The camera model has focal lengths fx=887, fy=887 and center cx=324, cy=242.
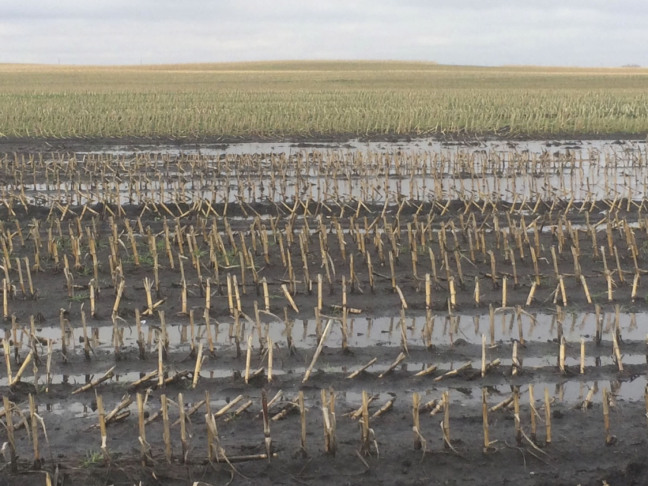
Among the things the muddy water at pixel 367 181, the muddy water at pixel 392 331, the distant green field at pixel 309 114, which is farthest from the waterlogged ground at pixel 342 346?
the distant green field at pixel 309 114

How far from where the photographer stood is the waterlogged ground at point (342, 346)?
6.64m

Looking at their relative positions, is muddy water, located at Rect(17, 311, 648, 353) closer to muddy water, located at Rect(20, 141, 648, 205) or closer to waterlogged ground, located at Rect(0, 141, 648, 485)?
waterlogged ground, located at Rect(0, 141, 648, 485)

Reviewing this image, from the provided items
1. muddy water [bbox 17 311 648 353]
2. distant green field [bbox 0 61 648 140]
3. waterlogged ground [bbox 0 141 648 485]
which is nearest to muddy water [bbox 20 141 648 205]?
waterlogged ground [bbox 0 141 648 485]

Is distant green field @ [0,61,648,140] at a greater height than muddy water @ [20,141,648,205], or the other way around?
distant green field @ [0,61,648,140]

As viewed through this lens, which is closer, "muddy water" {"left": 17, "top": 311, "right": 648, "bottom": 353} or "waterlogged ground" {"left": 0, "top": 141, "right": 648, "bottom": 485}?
"waterlogged ground" {"left": 0, "top": 141, "right": 648, "bottom": 485}

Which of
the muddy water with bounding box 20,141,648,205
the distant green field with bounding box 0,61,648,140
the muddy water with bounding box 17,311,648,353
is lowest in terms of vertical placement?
the muddy water with bounding box 17,311,648,353

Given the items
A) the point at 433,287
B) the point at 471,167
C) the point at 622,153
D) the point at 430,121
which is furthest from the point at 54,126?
the point at 433,287

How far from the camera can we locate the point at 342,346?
900cm

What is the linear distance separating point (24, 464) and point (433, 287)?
593 cm

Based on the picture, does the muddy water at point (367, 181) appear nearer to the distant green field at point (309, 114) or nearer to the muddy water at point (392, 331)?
the distant green field at point (309, 114)

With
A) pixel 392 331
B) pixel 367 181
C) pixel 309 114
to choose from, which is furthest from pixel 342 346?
pixel 309 114

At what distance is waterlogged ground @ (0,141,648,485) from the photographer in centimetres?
664

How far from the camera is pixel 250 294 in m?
11.0

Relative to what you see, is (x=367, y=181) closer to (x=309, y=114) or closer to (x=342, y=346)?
(x=342, y=346)
